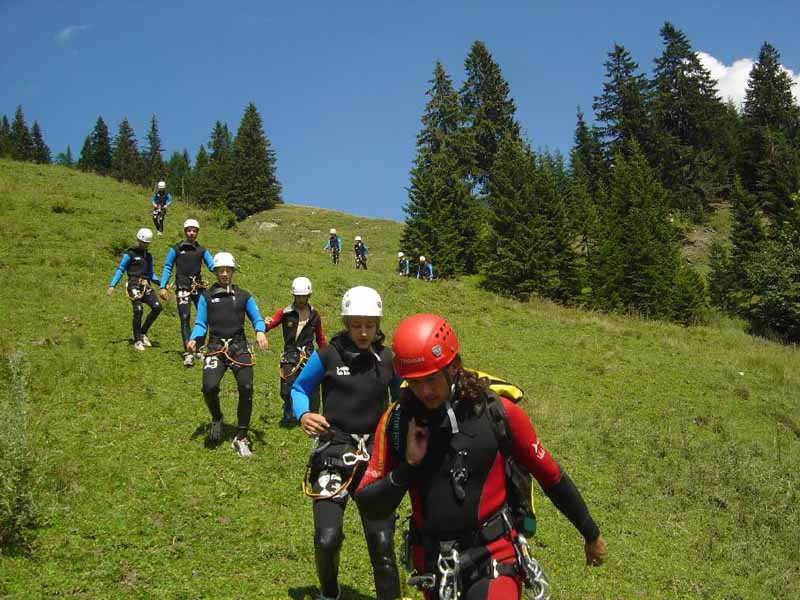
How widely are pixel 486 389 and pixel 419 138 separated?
61.0m

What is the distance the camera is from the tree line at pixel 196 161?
95.1m

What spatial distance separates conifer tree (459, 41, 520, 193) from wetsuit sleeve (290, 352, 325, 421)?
192ft

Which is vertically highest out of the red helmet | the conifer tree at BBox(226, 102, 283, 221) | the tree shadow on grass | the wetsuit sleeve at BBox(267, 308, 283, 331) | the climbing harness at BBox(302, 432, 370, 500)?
the conifer tree at BBox(226, 102, 283, 221)

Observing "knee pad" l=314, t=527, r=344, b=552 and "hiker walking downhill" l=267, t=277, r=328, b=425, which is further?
"hiker walking downhill" l=267, t=277, r=328, b=425

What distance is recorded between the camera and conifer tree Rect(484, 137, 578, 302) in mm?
40812

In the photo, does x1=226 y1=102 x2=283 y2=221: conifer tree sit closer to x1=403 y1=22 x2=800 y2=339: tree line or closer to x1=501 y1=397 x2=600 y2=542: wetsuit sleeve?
x1=403 y1=22 x2=800 y2=339: tree line

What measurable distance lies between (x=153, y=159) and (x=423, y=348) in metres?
127

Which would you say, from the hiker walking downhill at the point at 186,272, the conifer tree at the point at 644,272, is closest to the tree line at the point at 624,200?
the conifer tree at the point at 644,272

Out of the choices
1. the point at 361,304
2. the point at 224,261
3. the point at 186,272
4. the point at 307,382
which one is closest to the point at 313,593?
the point at 307,382

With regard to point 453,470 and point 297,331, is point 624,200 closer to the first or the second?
point 297,331

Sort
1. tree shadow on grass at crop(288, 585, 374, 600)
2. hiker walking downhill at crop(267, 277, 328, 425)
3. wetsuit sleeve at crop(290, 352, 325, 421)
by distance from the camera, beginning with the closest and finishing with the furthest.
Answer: wetsuit sleeve at crop(290, 352, 325, 421), tree shadow on grass at crop(288, 585, 374, 600), hiker walking downhill at crop(267, 277, 328, 425)

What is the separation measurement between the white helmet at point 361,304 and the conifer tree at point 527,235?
36.1 m

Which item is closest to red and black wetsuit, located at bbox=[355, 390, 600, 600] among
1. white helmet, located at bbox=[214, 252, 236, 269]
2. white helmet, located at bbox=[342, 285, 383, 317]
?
white helmet, located at bbox=[342, 285, 383, 317]

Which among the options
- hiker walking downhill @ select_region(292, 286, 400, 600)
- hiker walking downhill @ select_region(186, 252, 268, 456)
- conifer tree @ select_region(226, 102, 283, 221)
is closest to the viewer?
hiker walking downhill @ select_region(292, 286, 400, 600)
